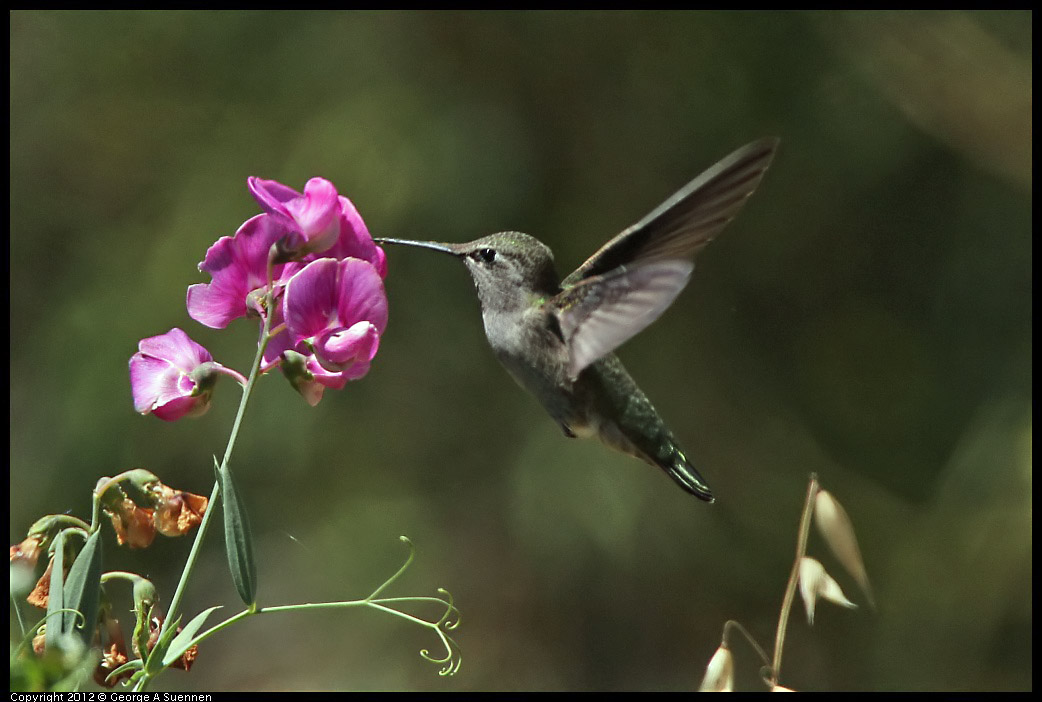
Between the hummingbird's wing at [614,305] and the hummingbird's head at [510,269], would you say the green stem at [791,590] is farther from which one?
the hummingbird's head at [510,269]

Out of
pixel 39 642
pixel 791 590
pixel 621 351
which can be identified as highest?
pixel 791 590

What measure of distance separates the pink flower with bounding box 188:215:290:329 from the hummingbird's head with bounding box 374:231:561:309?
0.47 m

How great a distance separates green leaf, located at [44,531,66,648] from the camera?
0.90m

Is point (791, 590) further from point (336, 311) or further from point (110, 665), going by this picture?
point (110, 665)

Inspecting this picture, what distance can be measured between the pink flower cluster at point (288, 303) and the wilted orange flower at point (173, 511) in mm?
93

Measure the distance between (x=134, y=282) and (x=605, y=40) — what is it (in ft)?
5.74

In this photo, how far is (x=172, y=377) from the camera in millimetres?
1133

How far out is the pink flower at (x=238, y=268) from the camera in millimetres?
1114

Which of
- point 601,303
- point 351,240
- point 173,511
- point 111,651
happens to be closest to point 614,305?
point 601,303

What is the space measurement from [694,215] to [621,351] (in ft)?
7.25

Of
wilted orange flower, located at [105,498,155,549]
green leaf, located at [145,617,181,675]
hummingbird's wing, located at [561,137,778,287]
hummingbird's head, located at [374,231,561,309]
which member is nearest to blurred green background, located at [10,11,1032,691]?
hummingbird's head, located at [374,231,561,309]

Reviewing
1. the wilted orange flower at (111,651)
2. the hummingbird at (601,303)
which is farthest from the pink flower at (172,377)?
the hummingbird at (601,303)

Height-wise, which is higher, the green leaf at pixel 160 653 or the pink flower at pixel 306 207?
the pink flower at pixel 306 207

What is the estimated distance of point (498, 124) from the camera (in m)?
3.53
